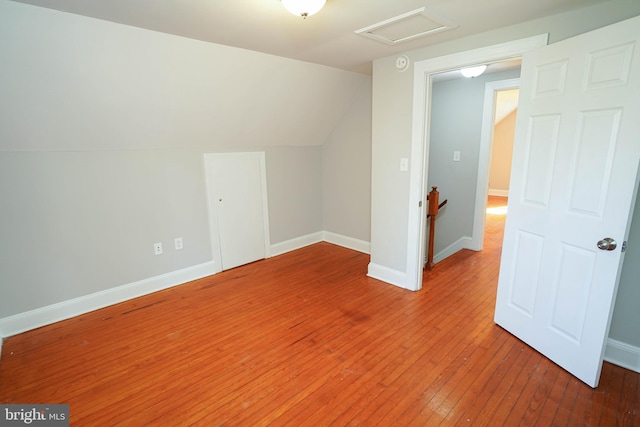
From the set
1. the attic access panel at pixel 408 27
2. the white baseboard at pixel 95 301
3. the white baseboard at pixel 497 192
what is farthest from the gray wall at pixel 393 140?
the white baseboard at pixel 497 192

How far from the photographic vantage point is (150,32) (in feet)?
7.07

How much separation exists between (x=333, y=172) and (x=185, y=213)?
2080mm

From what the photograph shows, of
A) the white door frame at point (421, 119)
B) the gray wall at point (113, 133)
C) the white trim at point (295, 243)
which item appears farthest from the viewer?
the white trim at point (295, 243)

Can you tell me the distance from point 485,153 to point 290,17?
2956mm

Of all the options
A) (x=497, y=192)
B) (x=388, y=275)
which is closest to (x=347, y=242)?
(x=388, y=275)

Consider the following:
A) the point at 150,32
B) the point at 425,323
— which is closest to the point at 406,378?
the point at 425,323

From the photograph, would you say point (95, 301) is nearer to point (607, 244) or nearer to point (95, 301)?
point (95, 301)

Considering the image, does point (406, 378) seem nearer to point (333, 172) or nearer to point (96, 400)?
point (96, 400)

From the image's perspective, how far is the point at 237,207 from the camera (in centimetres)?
369

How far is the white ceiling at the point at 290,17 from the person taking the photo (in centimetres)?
175

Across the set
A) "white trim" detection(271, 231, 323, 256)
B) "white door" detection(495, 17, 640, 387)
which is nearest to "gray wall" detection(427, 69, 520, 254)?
"white trim" detection(271, 231, 323, 256)

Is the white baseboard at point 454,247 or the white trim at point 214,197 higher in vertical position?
the white trim at point 214,197

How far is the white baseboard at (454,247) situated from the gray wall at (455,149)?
0.14 feet

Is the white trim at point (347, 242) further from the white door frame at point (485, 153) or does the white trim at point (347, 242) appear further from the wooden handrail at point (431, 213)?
the white door frame at point (485, 153)
